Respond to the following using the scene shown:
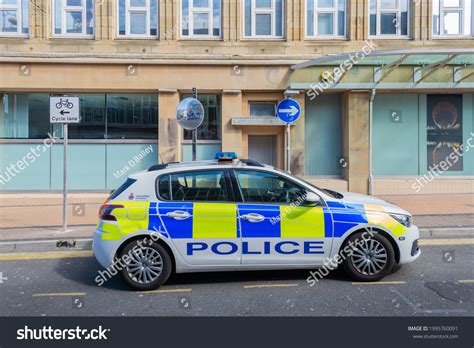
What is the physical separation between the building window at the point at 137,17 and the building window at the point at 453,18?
9675 mm

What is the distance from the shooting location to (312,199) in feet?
14.8

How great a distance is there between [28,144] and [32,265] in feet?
24.5

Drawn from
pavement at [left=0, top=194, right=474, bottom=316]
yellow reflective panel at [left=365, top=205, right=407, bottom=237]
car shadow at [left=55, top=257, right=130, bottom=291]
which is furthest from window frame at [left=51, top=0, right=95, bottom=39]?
yellow reflective panel at [left=365, top=205, right=407, bottom=237]

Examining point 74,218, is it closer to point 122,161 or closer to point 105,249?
point 122,161

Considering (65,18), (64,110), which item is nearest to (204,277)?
(64,110)

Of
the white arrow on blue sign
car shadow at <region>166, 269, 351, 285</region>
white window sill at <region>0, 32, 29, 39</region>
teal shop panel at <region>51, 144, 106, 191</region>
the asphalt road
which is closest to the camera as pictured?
the asphalt road

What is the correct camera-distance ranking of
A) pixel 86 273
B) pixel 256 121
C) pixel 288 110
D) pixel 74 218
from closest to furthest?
→ pixel 86 273, pixel 288 110, pixel 74 218, pixel 256 121

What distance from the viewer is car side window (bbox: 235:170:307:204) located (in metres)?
4.63

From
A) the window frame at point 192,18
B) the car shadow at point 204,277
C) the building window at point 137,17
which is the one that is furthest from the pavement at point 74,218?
the window frame at point 192,18

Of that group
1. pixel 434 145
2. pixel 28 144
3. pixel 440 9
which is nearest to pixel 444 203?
pixel 434 145

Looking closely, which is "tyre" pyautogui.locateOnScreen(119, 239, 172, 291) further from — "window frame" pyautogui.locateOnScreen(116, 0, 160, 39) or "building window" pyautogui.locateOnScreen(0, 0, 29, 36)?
"building window" pyautogui.locateOnScreen(0, 0, 29, 36)

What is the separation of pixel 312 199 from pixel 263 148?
25.8ft

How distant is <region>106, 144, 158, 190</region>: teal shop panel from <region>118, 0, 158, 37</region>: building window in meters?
3.86
